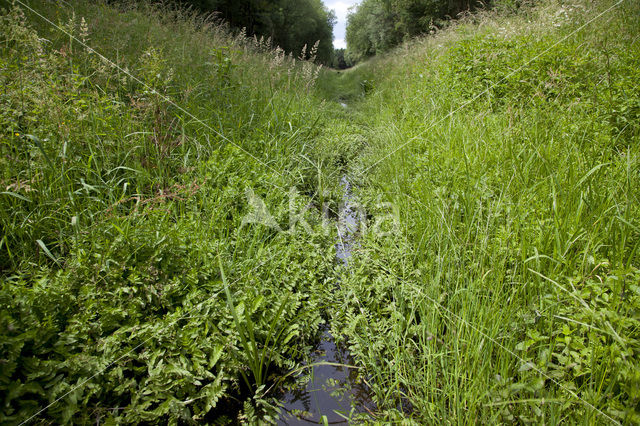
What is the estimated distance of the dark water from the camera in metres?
1.42

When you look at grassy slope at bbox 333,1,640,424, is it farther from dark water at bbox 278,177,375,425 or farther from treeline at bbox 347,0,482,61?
treeline at bbox 347,0,482,61

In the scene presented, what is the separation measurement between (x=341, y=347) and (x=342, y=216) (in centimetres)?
149

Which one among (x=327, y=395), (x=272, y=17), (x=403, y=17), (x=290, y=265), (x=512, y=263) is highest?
(x=403, y=17)

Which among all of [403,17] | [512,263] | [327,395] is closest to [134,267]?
[327,395]

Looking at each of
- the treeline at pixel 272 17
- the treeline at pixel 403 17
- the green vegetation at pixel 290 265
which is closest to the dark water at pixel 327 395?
the green vegetation at pixel 290 265

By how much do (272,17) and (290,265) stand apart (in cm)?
2404

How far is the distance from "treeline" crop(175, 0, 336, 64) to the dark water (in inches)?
569

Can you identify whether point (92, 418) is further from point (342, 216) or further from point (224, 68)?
point (224, 68)

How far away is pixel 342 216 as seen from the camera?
3092mm

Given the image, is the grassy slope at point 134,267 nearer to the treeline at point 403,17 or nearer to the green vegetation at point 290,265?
the green vegetation at point 290,265

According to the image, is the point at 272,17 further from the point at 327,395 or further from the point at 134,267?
the point at 327,395

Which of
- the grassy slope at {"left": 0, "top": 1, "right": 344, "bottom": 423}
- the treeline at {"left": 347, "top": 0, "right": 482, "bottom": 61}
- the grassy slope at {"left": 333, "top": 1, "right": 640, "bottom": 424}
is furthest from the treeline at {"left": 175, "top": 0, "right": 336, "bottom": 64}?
the grassy slope at {"left": 333, "top": 1, "right": 640, "bottom": 424}

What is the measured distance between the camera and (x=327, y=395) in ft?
5.01

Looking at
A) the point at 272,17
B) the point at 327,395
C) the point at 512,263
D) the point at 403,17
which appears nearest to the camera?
the point at 327,395
